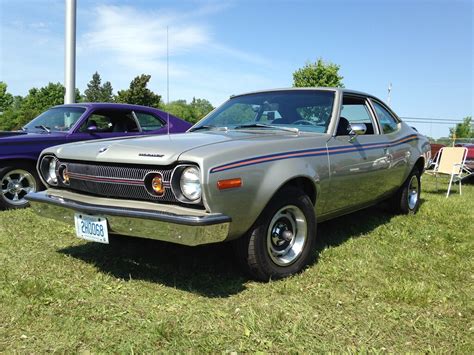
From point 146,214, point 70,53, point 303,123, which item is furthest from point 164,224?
point 70,53

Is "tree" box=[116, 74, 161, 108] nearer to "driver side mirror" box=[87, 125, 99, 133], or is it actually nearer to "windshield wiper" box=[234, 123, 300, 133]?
"driver side mirror" box=[87, 125, 99, 133]

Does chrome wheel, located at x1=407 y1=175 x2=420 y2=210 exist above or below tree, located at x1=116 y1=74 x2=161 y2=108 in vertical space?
below

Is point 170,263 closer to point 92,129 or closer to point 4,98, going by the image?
point 92,129

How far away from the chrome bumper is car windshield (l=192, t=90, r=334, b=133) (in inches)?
61.4

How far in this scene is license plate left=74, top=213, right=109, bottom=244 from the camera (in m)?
3.14

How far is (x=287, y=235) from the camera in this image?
361cm

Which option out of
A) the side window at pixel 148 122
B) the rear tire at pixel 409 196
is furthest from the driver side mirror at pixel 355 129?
the side window at pixel 148 122

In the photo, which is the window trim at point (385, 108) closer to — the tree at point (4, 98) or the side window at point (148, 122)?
the side window at point (148, 122)

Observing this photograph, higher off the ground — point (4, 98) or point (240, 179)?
point (4, 98)

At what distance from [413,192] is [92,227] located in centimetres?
458

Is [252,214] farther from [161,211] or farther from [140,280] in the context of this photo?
[140,280]

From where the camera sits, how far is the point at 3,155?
19.2 feet

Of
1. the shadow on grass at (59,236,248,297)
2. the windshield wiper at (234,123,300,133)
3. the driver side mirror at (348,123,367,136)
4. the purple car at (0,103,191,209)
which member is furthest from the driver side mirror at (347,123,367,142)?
the purple car at (0,103,191,209)

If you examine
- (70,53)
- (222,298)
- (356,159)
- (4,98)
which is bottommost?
(222,298)
